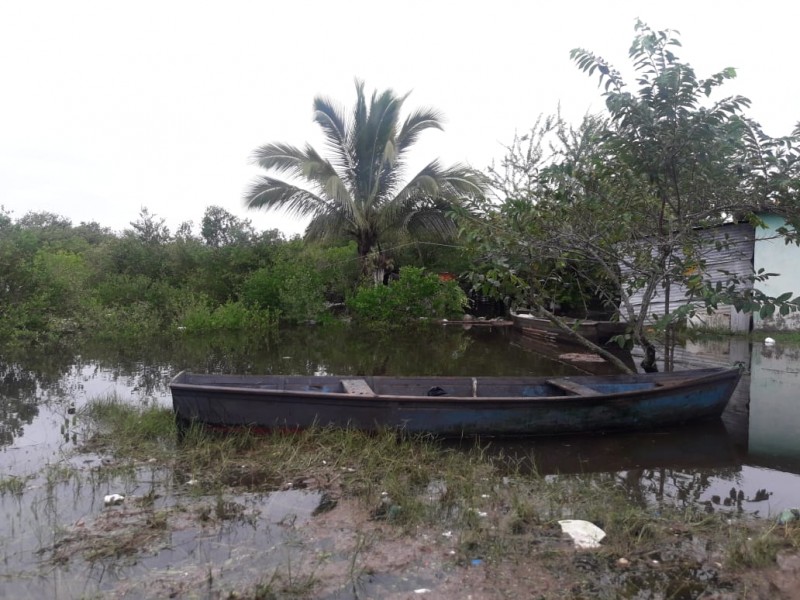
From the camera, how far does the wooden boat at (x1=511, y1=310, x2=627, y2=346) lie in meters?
14.0

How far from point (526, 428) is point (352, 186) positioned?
39.4 feet

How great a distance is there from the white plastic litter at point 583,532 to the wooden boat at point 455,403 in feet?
7.02

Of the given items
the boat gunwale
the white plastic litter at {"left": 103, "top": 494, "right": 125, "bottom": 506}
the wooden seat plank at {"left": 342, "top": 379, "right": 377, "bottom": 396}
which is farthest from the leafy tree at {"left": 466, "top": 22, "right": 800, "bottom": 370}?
the white plastic litter at {"left": 103, "top": 494, "right": 125, "bottom": 506}

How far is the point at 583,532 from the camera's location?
13.4 ft

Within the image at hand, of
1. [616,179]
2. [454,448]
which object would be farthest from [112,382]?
[616,179]

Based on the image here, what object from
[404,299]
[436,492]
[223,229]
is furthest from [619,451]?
[223,229]

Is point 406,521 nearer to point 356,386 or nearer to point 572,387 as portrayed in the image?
point 356,386

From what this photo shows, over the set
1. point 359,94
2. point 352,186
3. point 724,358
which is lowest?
point 724,358

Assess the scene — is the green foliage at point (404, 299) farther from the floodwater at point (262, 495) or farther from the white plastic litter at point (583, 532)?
the white plastic litter at point (583, 532)

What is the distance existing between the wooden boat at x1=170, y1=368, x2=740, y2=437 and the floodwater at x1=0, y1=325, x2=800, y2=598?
10.3 inches

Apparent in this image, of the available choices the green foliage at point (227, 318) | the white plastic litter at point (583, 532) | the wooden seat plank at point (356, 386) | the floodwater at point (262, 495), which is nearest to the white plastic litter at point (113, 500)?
the floodwater at point (262, 495)

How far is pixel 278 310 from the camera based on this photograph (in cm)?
1697

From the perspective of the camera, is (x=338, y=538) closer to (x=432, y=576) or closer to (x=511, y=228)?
(x=432, y=576)

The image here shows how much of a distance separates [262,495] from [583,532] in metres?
2.57
